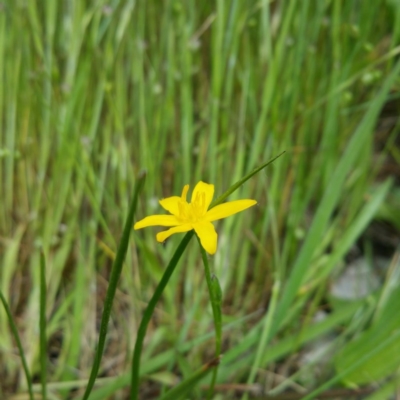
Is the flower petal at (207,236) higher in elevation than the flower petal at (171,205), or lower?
lower

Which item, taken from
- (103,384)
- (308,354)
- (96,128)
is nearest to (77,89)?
(96,128)

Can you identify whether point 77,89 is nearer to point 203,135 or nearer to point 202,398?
point 203,135

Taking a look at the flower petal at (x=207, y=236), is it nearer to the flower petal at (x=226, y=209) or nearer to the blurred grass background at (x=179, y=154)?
the flower petal at (x=226, y=209)

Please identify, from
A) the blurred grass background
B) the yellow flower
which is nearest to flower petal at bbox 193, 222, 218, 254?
the yellow flower

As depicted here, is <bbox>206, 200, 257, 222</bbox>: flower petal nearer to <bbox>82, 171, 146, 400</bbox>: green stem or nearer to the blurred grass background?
<bbox>82, 171, 146, 400</bbox>: green stem

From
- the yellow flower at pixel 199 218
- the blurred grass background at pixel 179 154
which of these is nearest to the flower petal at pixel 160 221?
the yellow flower at pixel 199 218

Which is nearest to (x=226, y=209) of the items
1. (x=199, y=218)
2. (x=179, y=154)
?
(x=199, y=218)

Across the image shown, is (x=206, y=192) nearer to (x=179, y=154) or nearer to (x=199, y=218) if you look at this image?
(x=199, y=218)
